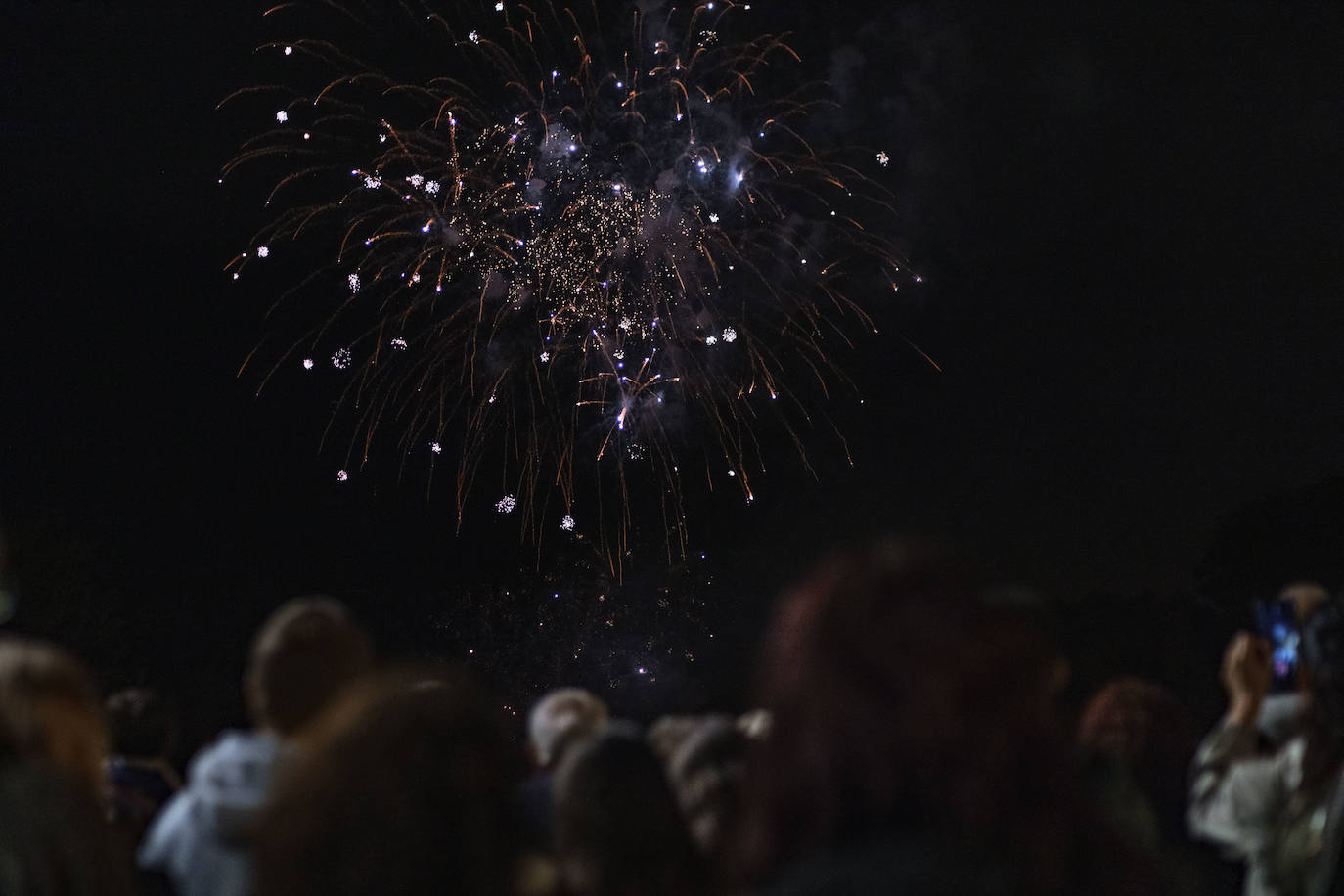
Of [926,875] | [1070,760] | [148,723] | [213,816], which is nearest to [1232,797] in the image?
[1070,760]

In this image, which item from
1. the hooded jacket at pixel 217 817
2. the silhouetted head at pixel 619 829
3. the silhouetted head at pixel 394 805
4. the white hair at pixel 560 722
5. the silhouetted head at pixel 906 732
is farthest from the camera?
the white hair at pixel 560 722

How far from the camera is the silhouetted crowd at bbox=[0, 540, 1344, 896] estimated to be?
2373mm

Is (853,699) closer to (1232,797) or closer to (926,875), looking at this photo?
(926,875)

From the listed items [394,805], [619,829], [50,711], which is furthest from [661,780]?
[50,711]

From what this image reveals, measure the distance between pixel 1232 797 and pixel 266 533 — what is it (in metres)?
44.3

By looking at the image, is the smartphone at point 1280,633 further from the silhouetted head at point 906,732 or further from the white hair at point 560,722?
the silhouetted head at point 906,732

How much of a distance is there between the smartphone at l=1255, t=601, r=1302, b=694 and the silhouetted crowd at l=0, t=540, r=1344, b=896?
69cm

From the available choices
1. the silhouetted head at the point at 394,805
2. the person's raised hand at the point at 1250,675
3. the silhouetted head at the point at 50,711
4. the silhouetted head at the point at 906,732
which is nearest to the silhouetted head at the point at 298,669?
the silhouetted head at the point at 50,711

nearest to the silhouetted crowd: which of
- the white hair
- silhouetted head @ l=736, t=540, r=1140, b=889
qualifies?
silhouetted head @ l=736, t=540, r=1140, b=889

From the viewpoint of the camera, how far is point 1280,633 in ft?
18.2

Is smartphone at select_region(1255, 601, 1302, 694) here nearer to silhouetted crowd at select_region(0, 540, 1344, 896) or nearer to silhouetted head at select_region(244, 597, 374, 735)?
silhouetted crowd at select_region(0, 540, 1344, 896)

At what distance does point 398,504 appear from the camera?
169ft

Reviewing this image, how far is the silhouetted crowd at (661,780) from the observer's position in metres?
2.37

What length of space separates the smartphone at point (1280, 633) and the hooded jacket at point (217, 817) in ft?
13.2
